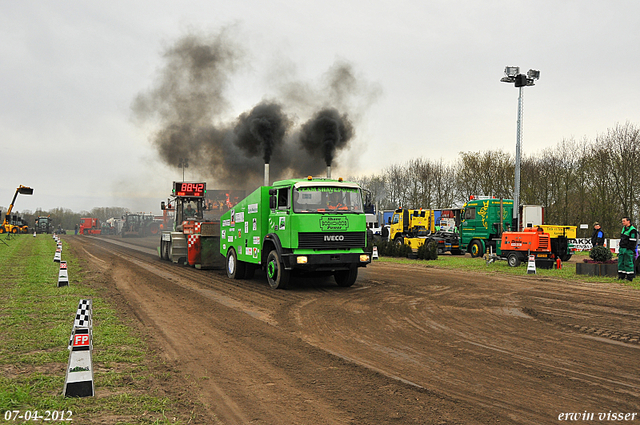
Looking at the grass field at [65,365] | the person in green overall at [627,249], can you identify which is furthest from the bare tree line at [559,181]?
the grass field at [65,365]

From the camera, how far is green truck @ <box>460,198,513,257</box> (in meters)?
26.3

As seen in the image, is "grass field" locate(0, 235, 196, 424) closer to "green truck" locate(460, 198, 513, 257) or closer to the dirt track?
the dirt track

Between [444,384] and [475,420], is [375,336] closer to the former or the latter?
[444,384]

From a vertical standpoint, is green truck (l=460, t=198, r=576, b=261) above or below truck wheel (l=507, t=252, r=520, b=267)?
above

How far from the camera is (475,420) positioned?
4238 millimetres

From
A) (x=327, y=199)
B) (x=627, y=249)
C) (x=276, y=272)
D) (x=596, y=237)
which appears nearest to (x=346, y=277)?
(x=276, y=272)

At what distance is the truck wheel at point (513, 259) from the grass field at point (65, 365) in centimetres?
1581

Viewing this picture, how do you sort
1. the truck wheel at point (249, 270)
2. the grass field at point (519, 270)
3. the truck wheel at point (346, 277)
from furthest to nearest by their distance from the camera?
the grass field at point (519, 270) → the truck wheel at point (249, 270) → the truck wheel at point (346, 277)

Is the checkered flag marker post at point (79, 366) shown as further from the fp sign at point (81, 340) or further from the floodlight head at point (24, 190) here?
the floodlight head at point (24, 190)

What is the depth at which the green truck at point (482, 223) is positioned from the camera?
2628cm

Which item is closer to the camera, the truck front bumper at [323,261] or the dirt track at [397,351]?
the dirt track at [397,351]

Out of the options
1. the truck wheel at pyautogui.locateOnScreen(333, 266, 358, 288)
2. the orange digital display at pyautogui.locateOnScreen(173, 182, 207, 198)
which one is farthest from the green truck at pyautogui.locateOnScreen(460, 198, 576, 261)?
the orange digital display at pyautogui.locateOnScreen(173, 182, 207, 198)

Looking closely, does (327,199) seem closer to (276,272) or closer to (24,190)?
(276,272)

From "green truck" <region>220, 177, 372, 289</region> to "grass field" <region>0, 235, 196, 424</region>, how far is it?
429 cm
